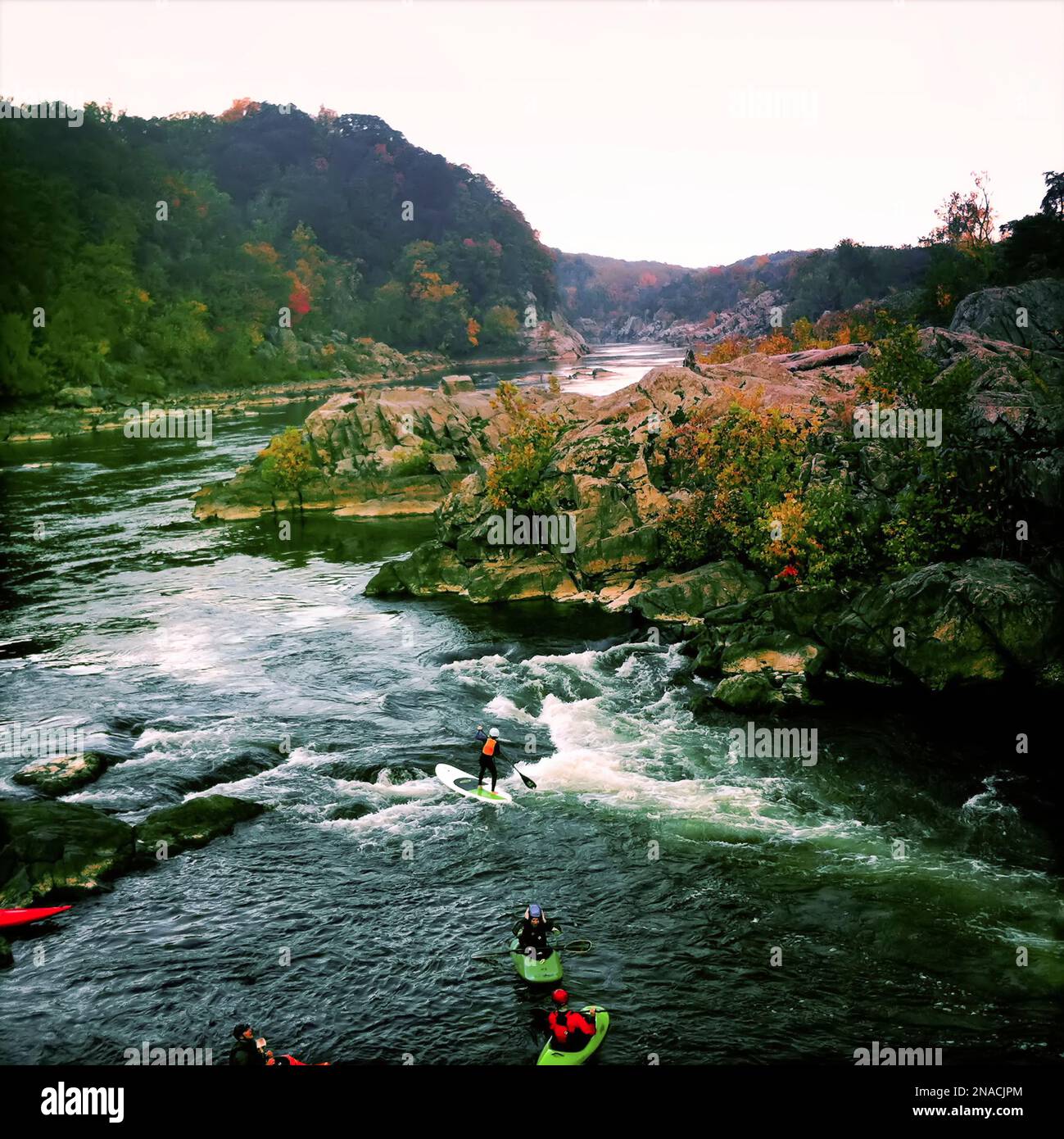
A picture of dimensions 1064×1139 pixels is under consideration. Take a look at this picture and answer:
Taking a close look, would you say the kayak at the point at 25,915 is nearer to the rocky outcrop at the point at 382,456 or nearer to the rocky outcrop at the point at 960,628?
the rocky outcrop at the point at 960,628

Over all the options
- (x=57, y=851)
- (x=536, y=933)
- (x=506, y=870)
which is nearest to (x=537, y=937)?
(x=536, y=933)

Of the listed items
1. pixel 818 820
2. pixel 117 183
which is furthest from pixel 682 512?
pixel 117 183

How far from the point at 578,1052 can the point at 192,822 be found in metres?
13.1

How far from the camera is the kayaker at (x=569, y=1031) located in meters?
17.5

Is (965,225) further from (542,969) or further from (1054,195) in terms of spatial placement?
(542,969)

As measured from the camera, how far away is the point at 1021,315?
6331 centimetres

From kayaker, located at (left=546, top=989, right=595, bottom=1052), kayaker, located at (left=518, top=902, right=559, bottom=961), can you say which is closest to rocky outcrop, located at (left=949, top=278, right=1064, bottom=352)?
kayaker, located at (left=518, top=902, right=559, bottom=961)

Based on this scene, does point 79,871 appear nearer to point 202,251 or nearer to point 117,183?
point 117,183

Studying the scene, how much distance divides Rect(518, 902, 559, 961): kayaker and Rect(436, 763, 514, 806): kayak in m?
7.38

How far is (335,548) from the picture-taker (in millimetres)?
59781

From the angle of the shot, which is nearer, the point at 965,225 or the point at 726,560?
the point at 726,560

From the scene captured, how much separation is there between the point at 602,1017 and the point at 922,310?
84326mm

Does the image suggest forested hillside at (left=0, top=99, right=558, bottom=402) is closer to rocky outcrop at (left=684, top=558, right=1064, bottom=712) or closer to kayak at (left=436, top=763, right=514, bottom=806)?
kayak at (left=436, top=763, right=514, bottom=806)

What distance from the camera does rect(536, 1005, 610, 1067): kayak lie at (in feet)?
57.0
